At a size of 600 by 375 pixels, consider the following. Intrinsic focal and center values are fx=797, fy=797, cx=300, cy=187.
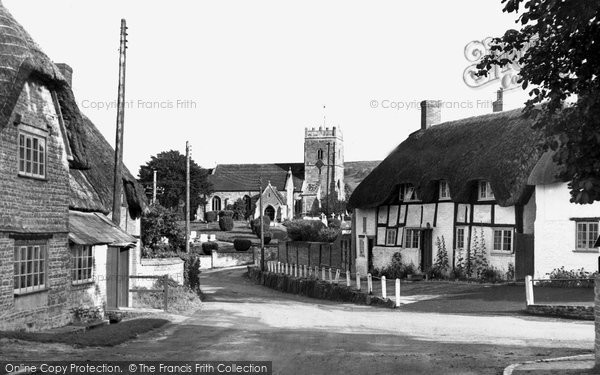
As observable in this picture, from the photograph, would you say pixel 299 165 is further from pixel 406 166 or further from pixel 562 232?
pixel 562 232

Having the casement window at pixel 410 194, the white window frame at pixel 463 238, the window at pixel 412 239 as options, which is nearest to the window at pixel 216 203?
the casement window at pixel 410 194

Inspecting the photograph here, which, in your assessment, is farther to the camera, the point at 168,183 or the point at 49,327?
the point at 168,183

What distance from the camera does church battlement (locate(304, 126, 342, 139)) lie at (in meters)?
132

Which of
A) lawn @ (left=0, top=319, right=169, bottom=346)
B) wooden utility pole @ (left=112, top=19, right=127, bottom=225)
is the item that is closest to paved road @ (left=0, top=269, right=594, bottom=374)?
lawn @ (left=0, top=319, right=169, bottom=346)

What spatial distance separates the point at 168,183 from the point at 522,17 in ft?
281

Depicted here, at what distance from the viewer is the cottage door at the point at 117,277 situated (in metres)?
25.3

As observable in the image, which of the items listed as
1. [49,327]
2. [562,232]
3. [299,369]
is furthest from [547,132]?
[562,232]

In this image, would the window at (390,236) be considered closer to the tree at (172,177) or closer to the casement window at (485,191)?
the casement window at (485,191)

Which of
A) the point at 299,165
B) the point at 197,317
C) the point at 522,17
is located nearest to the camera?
the point at 522,17

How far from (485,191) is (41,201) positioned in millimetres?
23491

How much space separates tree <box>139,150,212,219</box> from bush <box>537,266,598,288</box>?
65.0m

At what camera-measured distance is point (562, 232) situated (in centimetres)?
3156

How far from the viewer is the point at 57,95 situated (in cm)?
1952

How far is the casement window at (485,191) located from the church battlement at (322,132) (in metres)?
95.1
